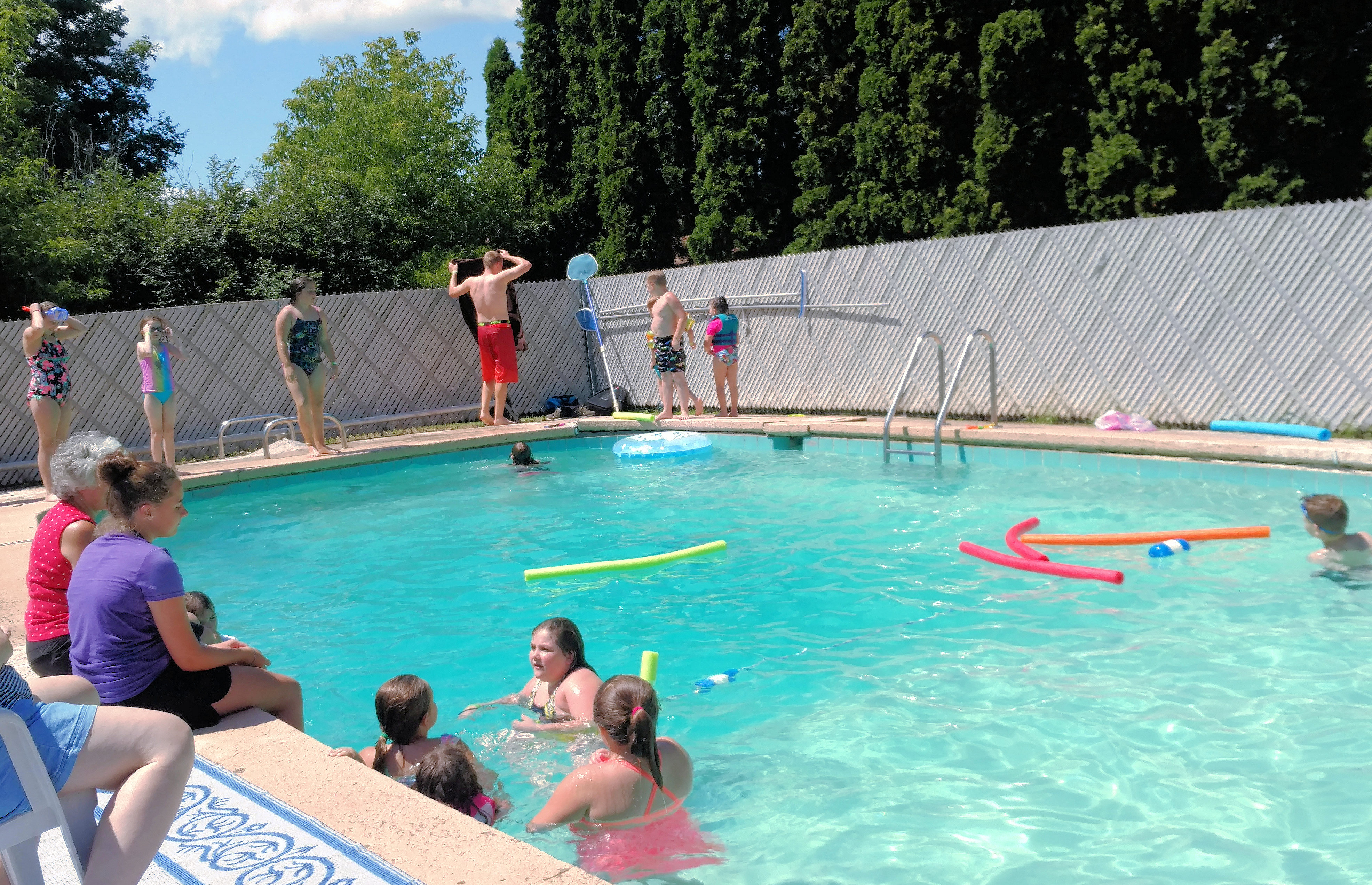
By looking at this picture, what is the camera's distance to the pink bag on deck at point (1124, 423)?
1018 cm

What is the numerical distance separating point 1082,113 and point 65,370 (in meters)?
14.0

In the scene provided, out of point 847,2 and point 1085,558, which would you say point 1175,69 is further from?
point 1085,558

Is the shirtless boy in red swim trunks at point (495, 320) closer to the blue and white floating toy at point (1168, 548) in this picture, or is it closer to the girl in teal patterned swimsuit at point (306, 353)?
the girl in teal patterned swimsuit at point (306, 353)

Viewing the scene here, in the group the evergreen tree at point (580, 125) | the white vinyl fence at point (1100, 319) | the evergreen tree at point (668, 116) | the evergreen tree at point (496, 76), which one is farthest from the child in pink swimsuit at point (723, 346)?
the evergreen tree at point (496, 76)

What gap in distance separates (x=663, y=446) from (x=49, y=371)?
6241 millimetres

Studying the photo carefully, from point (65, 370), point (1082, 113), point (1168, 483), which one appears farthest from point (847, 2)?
point (65, 370)

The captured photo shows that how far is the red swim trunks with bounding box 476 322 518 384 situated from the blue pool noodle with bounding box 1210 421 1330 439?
8281mm

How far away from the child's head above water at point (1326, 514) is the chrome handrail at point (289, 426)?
999 centimetres

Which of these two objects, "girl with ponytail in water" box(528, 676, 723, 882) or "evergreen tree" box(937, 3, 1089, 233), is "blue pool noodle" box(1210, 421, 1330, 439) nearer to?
"evergreen tree" box(937, 3, 1089, 233)

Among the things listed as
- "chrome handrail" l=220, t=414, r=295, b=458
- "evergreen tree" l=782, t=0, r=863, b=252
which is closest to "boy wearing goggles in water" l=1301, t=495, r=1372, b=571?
"chrome handrail" l=220, t=414, r=295, b=458

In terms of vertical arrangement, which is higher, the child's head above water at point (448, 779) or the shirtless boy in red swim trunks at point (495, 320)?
the shirtless boy in red swim trunks at point (495, 320)

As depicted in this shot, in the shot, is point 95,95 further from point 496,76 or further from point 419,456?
point 419,456

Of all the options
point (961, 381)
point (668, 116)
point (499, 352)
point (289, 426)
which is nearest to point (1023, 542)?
point (961, 381)

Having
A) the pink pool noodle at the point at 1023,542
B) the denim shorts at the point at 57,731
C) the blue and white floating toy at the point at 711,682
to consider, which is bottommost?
the blue and white floating toy at the point at 711,682
